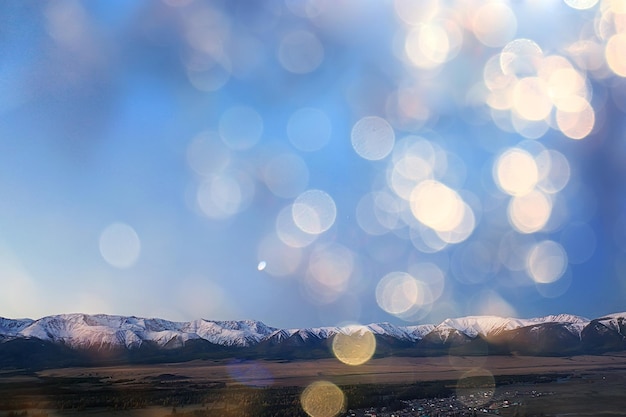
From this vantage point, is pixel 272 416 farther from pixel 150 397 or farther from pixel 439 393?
pixel 439 393

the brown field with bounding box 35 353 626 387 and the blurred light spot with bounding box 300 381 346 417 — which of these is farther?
the brown field with bounding box 35 353 626 387

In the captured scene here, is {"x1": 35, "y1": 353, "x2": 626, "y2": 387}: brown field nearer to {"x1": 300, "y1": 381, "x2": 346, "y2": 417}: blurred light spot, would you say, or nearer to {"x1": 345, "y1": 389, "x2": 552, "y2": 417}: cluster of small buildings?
{"x1": 300, "y1": 381, "x2": 346, "y2": 417}: blurred light spot

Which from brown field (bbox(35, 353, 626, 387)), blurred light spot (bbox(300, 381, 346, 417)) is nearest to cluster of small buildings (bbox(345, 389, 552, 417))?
blurred light spot (bbox(300, 381, 346, 417))

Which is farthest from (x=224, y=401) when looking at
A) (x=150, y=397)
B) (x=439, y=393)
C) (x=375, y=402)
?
(x=439, y=393)

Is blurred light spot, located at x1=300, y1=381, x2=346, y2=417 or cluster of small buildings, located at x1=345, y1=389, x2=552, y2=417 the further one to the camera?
blurred light spot, located at x1=300, y1=381, x2=346, y2=417

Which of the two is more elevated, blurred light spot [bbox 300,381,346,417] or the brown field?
blurred light spot [bbox 300,381,346,417]

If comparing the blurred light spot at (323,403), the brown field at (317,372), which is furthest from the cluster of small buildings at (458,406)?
the brown field at (317,372)

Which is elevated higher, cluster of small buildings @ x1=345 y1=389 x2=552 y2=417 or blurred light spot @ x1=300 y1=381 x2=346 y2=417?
blurred light spot @ x1=300 y1=381 x2=346 y2=417

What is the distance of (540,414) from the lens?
38.6 metres

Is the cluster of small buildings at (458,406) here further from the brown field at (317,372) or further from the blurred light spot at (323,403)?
the brown field at (317,372)

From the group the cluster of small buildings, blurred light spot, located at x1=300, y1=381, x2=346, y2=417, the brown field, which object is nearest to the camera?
the cluster of small buildings

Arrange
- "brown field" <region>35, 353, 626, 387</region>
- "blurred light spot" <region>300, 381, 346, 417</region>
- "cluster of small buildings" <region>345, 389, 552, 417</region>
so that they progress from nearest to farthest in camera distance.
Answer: "cluster of small buildings" <region>345, 389, 552, 417</region> → "blurred light spot" <region>300, 381, 346, 417</region> → "brown field" <region>35, 353, 626, 387</region>

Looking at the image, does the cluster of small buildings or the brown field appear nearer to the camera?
the cluster of small buildings

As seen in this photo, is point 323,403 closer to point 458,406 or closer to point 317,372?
point 458,406
